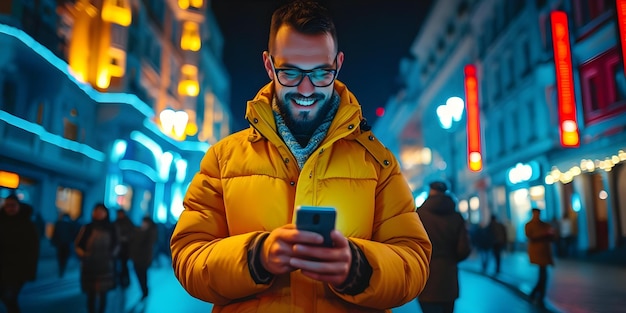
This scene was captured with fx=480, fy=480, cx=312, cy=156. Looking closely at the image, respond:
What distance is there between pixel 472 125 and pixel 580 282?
30.5ft

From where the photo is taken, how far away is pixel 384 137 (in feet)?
225

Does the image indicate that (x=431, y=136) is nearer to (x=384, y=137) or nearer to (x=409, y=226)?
(x=384, y=137)

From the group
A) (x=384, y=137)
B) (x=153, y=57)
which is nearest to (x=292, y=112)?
(x=153, y=57)

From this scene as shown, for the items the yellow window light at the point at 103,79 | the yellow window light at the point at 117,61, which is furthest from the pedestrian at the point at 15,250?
the yellow window light at the point at 117,61

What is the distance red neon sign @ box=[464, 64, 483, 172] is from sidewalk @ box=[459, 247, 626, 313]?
13.2ft

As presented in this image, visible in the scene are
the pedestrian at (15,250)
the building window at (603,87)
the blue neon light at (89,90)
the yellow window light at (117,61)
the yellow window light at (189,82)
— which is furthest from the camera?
the yellow window light at (189,82)

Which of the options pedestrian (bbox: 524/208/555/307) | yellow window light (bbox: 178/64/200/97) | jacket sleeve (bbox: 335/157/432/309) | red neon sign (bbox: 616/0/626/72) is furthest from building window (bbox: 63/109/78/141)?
jacket sleeve (bbox: 335/157/432/309)

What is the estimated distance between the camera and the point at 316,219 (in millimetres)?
→ 1271

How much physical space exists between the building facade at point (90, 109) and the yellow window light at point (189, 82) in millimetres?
1887

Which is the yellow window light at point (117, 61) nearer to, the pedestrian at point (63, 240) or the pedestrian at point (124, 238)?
the pedestrian at point (63, 240)

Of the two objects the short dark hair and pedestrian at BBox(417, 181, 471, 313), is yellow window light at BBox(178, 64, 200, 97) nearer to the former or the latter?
pedestrian at BBox(417, 181, 471, 313)

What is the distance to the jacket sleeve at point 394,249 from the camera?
Result: 1491 millimetres

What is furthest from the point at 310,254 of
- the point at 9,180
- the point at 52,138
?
the point at 52,138

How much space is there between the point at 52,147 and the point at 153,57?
1245 cm
